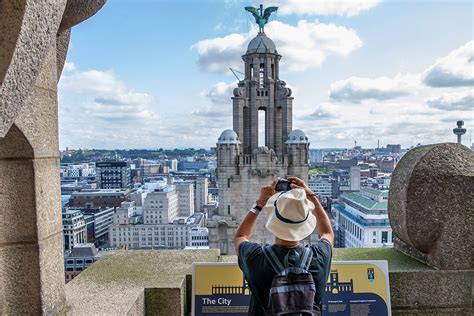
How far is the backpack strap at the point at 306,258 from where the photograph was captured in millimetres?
1963

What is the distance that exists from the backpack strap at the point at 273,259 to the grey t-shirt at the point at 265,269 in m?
0.02

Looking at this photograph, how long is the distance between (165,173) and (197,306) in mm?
165502

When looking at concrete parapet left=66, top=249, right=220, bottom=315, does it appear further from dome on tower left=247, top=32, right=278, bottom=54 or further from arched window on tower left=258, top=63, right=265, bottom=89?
dome on tower left=247, top=32, right=278, bottom=54

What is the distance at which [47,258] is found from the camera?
8.57ft

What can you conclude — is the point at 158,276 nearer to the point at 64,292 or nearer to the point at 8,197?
the point at 64,292

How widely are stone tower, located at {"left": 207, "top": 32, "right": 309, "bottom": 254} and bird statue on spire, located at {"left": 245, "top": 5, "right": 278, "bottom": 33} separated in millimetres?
847

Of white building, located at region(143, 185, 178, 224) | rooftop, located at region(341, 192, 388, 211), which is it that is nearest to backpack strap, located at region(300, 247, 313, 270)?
rooftop, located at region(341, 192, 388, 211)

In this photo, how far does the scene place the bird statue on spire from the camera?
23.6m

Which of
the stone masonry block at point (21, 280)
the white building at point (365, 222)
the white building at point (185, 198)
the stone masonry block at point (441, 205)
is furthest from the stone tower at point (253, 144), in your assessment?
the white building at point (185, 198)

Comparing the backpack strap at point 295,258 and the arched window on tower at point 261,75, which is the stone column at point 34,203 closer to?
the backpack strap at point 295,258

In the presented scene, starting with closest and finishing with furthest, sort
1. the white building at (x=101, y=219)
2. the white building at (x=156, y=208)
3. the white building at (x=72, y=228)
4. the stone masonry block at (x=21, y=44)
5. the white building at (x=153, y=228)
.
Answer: the stone masonry block at (x=21, y=44) → the white building at (x=72, y=228) → the white building at (x=153, y=228) → the white building at (x=101, y=219) → the white building at (x=156, y=208)

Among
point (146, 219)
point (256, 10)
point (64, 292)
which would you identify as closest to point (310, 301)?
point (64, 292)

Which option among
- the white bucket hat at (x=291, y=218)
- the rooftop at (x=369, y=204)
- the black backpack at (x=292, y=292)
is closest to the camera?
the black backpack at (x=292, y=292)

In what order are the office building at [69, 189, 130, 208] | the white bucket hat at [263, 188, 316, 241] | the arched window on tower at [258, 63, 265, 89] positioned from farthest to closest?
the office building at [69, 189, 130, 208], the arched window on tower at [258, 63, 265, 89], the white bucket hat at [263, 188, 316, 241]
